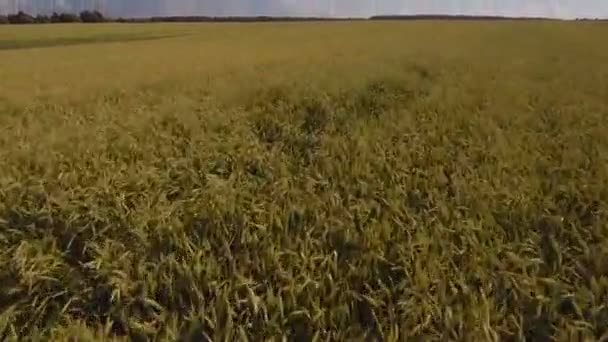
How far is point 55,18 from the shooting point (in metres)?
68.2

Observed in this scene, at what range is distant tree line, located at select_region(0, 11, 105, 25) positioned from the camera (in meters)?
63.9

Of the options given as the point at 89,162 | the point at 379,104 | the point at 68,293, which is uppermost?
the point at 379,104

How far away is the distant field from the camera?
2516 mm

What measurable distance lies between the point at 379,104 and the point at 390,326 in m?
4.74

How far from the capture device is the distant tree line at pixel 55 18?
63.9 m

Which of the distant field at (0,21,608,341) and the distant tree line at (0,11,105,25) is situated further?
the distant tree line at (0,11,105,25)

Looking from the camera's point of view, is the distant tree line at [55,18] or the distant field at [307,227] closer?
the distant field at [307,227]

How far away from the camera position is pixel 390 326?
2449 mm

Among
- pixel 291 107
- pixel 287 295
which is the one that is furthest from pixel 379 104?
pixel 287 295

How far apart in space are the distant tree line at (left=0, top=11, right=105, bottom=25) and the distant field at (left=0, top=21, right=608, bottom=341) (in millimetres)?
69475

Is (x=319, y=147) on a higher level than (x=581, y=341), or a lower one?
higher

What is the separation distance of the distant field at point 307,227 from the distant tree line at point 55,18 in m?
69.5

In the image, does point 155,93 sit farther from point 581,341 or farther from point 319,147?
point 581,341

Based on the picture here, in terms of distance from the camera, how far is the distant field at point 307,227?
2.52 metres
